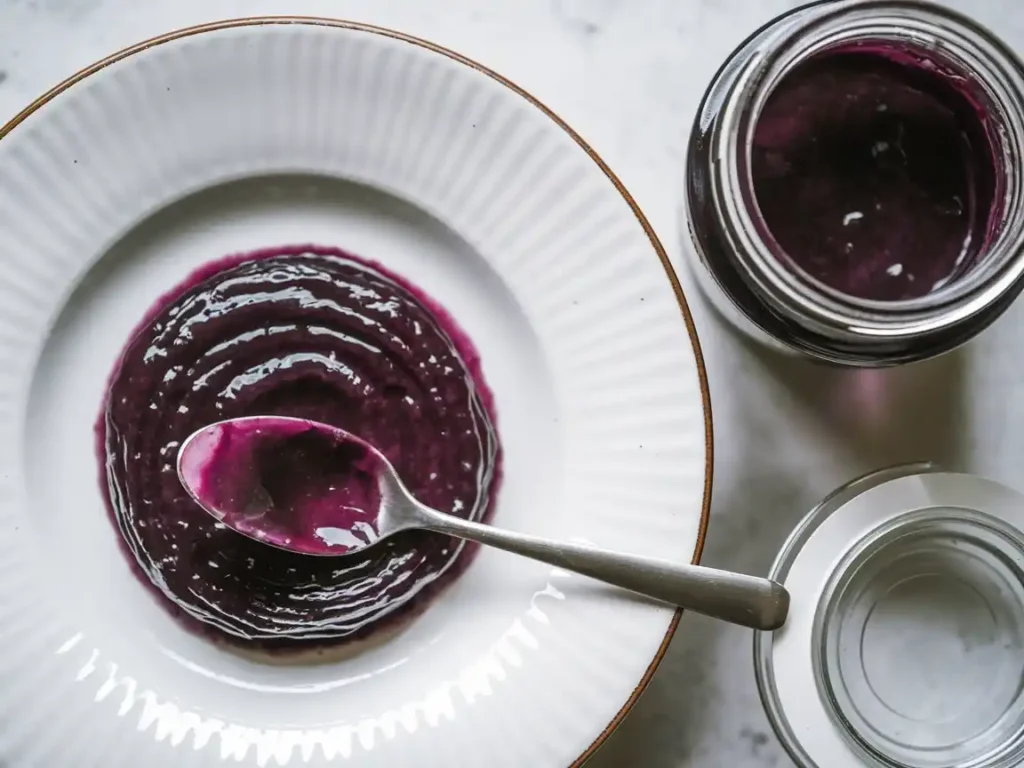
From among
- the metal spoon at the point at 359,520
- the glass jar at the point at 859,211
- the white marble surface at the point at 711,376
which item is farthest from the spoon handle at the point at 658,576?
the glass jar at the point at 859,211

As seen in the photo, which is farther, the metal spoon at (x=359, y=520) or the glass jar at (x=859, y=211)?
the metal spoon at (x=359, y=520)

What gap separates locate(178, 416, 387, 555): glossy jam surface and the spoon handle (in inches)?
2.8

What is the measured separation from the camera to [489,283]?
1.01m

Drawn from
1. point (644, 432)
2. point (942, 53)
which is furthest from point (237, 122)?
point (942, 53)

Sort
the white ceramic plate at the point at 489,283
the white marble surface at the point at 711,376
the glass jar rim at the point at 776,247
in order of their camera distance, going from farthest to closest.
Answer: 1. the white marble surface at the point at 711,376
2. the white ceramic plate at the point at 489,283
3. the glass jar rim at the point at 776,247

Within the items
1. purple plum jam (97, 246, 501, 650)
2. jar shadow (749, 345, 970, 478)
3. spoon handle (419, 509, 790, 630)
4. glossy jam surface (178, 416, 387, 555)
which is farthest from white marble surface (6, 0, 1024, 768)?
glossy jam surface (178, 416, 387, 555)

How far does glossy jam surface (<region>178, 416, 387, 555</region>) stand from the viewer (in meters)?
0.94

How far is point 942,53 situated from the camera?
2.84 ft

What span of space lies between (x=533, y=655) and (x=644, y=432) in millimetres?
242

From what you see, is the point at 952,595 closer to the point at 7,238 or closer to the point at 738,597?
the point at 738,597

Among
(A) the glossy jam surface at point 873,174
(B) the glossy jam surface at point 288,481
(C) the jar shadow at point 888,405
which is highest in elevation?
(A) the glossy jam surface at point 873,174

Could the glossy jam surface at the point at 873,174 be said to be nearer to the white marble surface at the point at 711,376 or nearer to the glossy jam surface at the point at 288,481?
the white marble surface at the point at 711,376

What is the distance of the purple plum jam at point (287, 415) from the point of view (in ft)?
3.18

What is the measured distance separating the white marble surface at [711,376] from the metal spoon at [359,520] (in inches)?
5.3
